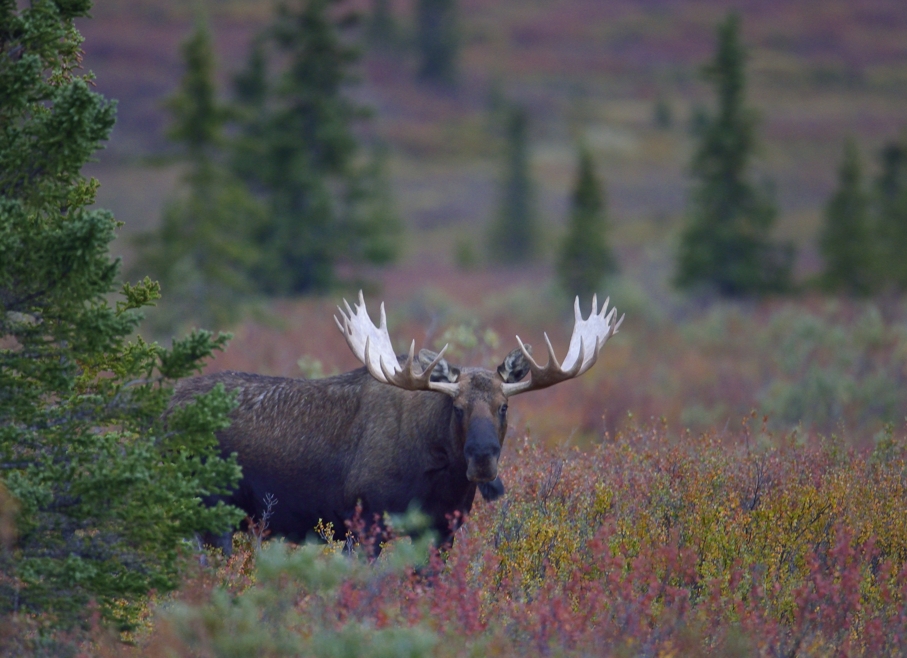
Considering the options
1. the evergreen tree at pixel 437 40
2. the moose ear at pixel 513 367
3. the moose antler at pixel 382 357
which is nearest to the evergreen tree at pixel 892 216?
the moose ear at pixel 513 367

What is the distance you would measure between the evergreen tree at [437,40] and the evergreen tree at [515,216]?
46030 millimetres

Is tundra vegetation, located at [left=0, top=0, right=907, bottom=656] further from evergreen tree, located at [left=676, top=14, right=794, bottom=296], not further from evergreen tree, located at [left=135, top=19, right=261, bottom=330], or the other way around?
evergreen tree, located at [left=676, top=14, right=794, bottom=296]

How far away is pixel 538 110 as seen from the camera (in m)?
95.9

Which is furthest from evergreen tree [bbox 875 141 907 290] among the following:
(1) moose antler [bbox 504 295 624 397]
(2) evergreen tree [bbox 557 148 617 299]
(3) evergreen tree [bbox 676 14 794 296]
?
(1) moose antler [bbox 504 295 624 397]

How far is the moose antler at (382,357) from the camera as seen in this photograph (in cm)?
705

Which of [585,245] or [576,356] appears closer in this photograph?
[576,356]

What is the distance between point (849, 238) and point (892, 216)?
5.15 metres

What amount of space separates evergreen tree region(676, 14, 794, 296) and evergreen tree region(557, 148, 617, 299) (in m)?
2.44

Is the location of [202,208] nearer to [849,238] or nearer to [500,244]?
[849,238]

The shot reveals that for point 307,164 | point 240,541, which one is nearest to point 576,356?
point 240,541

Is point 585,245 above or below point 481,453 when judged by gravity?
above

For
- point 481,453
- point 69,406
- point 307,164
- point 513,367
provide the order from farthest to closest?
point 307,164
point 513,367
point 481,453
point 69,406

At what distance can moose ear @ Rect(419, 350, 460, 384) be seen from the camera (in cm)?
730

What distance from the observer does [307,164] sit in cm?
2614
